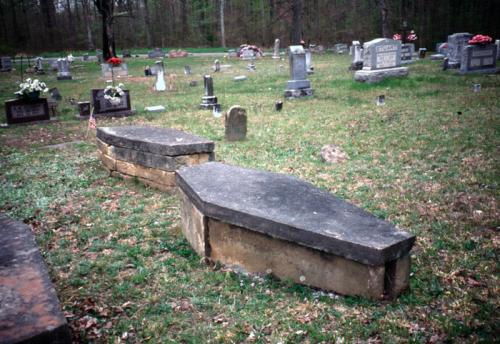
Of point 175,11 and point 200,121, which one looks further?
point 175,11

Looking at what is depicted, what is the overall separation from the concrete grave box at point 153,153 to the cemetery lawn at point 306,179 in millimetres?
278

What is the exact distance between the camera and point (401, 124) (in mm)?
10414

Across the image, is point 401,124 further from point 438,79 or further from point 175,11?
point 175,11

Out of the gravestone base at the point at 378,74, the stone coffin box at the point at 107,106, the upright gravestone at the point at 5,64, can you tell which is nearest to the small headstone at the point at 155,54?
the upright gravestone at the point at 5,64

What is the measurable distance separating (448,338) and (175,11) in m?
53.6

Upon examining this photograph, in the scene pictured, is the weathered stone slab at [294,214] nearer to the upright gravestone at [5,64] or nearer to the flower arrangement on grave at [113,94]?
the flower arrangement on grave at [113,94]

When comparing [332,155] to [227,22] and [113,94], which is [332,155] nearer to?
[113,94]

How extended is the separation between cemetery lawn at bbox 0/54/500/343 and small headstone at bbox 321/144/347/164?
7.8 inches

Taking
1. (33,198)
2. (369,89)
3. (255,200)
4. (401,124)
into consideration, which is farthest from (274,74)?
(255,200)

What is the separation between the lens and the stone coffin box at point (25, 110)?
12859 mm

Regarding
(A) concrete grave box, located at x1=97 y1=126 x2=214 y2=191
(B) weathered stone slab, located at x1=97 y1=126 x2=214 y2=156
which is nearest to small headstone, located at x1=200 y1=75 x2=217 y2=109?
(B) weathered stone slab, located at x1=97 y1=126 x2=214 y2=156

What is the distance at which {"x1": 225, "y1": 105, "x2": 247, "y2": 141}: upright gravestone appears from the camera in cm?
973

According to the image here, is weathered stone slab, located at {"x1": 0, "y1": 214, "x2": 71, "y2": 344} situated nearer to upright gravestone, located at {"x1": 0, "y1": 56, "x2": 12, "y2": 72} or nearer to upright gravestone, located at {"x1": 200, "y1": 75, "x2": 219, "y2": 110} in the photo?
upright gravestone, located at {"x1": 200, "y1": 75, "x2": 219, "y2": 110}

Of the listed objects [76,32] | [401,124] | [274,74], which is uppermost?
[76,32]
